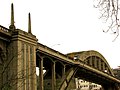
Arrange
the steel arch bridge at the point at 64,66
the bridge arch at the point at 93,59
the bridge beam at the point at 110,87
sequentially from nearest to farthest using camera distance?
the steel arch bridge at the point at 64,66
the bridge arch at the point at 93,59
the bridge beam at the point at 110,87

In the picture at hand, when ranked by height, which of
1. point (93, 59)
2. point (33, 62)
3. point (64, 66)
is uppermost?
point (93, 59)

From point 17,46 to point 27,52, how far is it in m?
2.42

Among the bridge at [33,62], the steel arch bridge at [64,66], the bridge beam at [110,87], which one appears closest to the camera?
the bridge at [33,62]

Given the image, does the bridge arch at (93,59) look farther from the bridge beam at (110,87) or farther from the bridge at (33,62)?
the bridge beam at (110,87)

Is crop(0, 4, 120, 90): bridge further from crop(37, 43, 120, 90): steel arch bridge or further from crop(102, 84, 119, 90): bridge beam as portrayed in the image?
crop(102, 84, 119, 90): bridge beam

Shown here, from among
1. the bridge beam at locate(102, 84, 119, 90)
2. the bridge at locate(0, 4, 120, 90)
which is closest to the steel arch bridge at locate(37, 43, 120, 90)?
the bridge at locate(0, 4, 120, 90)

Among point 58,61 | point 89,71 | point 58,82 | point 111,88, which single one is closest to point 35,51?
point 58,61

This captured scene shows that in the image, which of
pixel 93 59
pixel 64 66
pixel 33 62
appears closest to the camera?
pixel 33 62

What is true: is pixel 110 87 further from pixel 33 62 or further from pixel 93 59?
pixel 33 62

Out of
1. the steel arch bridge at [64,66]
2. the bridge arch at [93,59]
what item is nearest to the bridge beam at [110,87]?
the bridge arch at [93,59]

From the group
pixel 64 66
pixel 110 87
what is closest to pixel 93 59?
pixel 110 87

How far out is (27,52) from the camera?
3366cm

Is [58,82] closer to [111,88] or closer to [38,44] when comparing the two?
[38,44]

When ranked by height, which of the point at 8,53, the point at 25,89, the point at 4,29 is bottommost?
the point at 25,89
